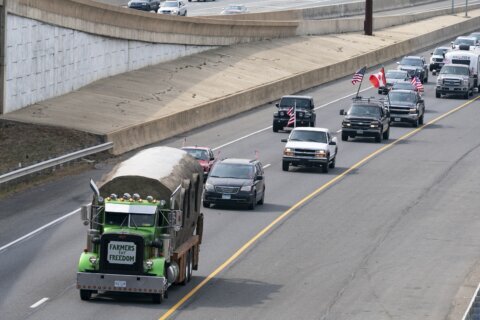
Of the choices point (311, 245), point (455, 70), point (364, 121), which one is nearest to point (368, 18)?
point (455, 70)

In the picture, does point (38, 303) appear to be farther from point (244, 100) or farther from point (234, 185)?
point (244, 100)

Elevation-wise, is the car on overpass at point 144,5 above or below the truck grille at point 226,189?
above

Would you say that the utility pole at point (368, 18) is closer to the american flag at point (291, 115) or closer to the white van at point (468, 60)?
the white van at point (468, 60)

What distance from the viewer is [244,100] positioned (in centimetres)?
7112

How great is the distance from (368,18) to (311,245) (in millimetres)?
67378

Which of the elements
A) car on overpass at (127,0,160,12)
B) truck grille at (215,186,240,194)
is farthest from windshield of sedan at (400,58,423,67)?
truck grille at (215,186,240,194)

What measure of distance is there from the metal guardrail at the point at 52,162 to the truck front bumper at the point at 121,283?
55.1 feet

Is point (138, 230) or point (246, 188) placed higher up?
point (138, 230)

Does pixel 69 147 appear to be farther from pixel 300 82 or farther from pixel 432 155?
pixel 300 82

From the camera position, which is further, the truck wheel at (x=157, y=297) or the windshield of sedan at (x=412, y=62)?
the windshield of sedan at (x=412, y=62)

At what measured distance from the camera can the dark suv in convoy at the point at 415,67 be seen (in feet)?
278

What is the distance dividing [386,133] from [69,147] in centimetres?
1682

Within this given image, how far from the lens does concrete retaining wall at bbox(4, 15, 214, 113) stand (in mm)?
56625

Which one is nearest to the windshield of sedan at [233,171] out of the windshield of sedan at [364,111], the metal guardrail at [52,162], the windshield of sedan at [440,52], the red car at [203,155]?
the red car at [203,155]
